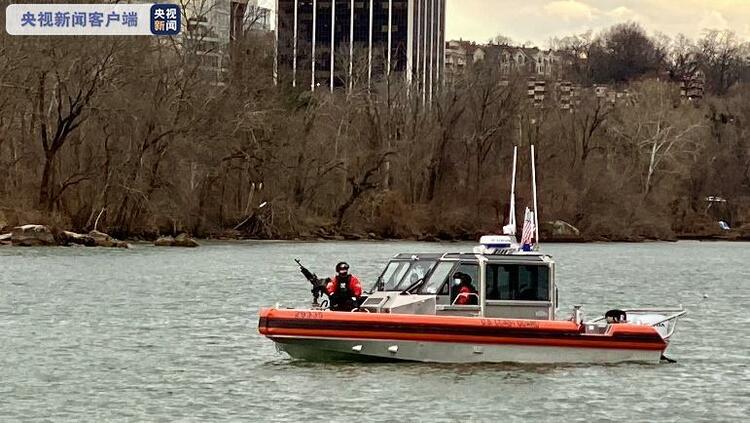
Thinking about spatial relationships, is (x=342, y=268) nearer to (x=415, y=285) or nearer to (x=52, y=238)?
(x=415, y=285)

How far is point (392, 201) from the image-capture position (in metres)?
97.9

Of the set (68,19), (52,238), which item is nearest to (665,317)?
(52,238)

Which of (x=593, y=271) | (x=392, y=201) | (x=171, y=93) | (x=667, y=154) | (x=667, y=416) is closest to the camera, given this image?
(x=667, y=416)

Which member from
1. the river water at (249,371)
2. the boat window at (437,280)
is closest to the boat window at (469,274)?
the boat window at (437,280)

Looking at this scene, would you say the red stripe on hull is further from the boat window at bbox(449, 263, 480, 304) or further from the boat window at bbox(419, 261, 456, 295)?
the boat window at bbox(419, 261, 456, 295)

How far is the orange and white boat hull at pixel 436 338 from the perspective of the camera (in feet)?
89.7

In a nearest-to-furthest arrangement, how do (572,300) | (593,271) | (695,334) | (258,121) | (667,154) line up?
(695,334) → (572,300) → (593,271) → (258,121) → (667,154)

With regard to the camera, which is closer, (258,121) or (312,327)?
(312,327)

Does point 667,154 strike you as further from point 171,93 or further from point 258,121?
point 171,93

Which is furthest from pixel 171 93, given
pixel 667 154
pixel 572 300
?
pixel 667 154

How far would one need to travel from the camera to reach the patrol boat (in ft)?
90.0

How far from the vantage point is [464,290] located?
2839 cm

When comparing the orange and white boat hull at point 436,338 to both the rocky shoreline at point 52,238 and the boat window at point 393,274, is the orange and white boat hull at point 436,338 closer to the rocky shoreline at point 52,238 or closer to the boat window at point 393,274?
the boat window at point 393,274

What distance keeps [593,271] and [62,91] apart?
2819cm
